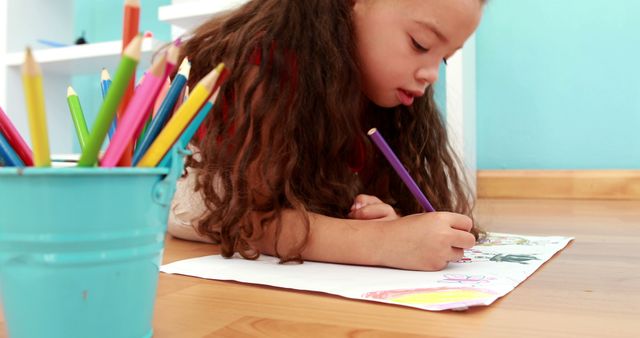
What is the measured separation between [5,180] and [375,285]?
0.27 m

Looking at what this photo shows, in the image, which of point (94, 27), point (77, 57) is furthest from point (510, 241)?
point (94, 27)

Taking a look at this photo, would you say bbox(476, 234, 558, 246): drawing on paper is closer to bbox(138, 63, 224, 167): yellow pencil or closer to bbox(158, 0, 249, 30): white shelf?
bbox(138, 63, 224, 167): yellow pencil

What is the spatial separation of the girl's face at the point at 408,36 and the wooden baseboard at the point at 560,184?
2.68 ft

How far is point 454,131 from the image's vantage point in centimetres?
127

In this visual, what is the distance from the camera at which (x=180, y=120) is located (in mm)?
280

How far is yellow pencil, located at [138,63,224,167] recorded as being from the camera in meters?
0.28

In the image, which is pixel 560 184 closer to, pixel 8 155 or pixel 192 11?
pixel 192 11

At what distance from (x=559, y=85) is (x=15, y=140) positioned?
1374 millimetres

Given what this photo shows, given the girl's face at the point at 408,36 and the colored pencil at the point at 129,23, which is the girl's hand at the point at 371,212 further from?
the colored pencil at the point at 129,23

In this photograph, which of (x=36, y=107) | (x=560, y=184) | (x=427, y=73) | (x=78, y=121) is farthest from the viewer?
(x=560, y=184)

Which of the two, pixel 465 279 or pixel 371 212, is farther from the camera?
pixel 371 212

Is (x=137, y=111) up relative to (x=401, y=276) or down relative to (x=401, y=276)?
up

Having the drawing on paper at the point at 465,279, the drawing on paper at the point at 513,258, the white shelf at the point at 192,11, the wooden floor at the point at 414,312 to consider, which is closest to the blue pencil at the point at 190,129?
the wooden floor at the point at 414,312

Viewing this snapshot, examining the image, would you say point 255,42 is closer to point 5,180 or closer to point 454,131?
point 5,180
